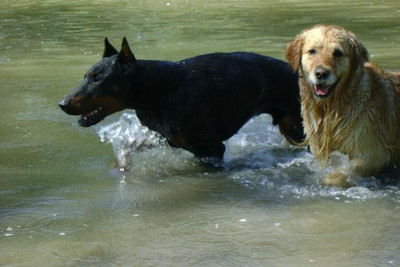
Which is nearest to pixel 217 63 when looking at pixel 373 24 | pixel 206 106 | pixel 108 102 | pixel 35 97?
pixel 206 106

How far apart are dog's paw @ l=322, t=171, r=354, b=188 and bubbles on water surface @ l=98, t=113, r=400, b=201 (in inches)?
2.9

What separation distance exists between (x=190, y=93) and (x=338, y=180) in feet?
5.32

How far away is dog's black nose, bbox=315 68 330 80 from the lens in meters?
5.94

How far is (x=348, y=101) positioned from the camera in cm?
629

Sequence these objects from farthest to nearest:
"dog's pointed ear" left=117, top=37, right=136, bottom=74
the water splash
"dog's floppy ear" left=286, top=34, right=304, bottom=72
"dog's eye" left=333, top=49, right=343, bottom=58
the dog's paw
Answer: the water splash
"dog's pointed ear" left=117, top=37, right=136, bottom=74
"dog's floppy ear" left=286, top=34, right=304, bottom=72
the dog's paw
"dog's eye" left=333, top=49, right=343, bottom=58

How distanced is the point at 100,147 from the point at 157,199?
178cm

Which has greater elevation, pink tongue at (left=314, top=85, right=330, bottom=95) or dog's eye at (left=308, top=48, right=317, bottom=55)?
dog's eye at (left=308, top=48, right=317, bottom=55)

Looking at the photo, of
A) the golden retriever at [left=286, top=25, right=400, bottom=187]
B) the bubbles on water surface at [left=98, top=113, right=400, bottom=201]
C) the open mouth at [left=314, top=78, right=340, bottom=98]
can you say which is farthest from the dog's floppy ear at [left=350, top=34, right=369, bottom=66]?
the bubbles on water surface at [left=98, top=113, right=400, bottom=201]

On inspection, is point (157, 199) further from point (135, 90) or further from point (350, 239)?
point (350, 239)

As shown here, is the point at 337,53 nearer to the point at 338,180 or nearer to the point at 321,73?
the point at 321,73

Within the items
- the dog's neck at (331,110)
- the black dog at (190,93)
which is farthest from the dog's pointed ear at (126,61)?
the dog's neck at (331,110)

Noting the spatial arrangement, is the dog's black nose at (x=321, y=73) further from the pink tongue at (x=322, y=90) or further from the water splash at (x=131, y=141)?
the water splash at (x=131, y=141)

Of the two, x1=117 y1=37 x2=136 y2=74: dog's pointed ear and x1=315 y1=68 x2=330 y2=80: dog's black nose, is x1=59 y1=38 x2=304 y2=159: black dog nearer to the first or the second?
x1=117 y1=37 x2=136 y2=74: dog's pointed ear

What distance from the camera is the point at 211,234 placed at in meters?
5.39
